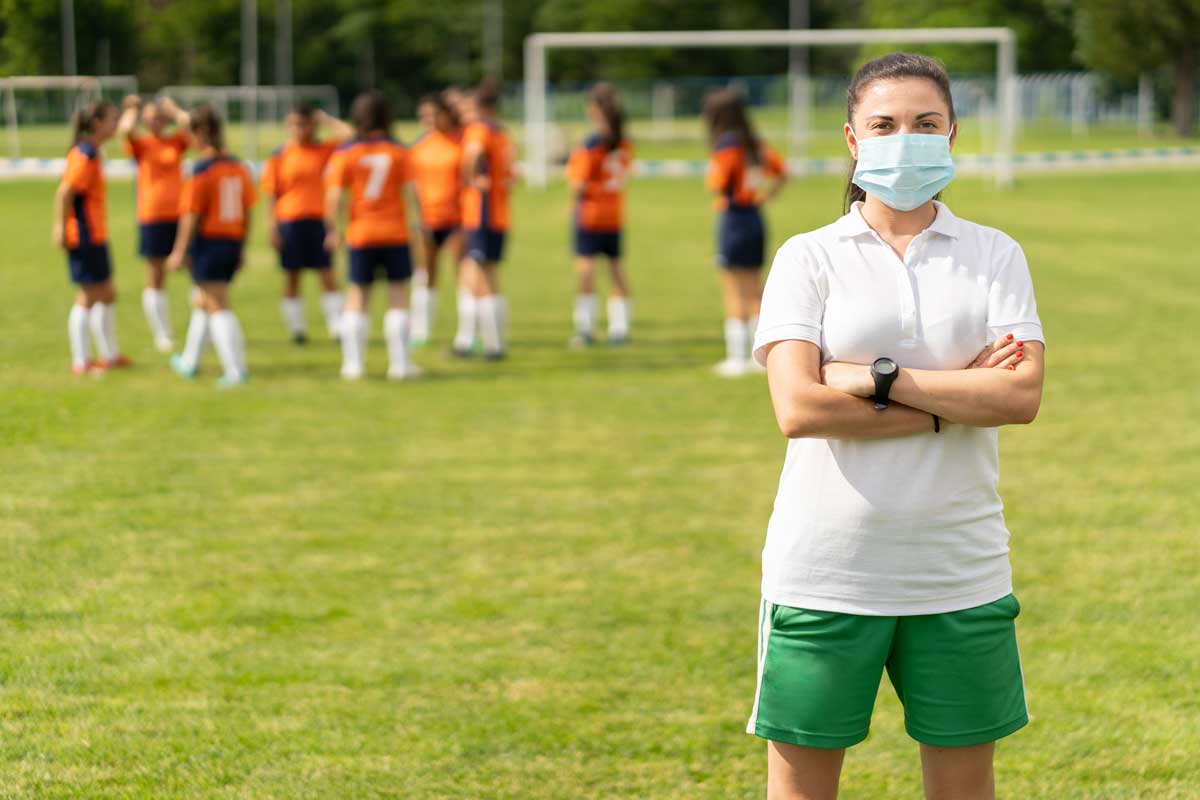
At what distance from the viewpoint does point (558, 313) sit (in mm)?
15391

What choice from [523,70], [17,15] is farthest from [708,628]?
[523,70]

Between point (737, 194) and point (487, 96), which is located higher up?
point (487, 96)

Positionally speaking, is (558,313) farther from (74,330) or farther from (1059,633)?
(1059,633)

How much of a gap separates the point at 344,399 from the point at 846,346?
26.5ft

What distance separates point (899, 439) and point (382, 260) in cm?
860

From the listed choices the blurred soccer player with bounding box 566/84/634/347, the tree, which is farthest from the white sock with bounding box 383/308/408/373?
the tree

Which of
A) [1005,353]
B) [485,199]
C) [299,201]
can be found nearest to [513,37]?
[299,201]

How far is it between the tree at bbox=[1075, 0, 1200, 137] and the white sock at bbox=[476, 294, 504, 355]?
107 feet

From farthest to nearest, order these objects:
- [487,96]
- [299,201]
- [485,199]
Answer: [299,201] → [487,96] → [485,199]

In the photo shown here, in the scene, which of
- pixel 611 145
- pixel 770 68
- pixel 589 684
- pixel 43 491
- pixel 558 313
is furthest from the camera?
pixel 770 68

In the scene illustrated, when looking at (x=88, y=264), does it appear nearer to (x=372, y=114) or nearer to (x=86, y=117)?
(x=86, y=117)

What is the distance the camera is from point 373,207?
11102 mm

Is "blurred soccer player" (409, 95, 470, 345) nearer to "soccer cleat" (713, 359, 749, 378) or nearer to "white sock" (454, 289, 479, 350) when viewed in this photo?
"white sock" (454, 289, 479, 350)

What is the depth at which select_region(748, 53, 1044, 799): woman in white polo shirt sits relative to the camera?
2934 mm
